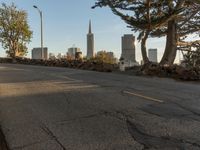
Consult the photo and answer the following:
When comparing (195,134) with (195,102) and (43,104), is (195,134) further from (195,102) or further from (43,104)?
(43,104)

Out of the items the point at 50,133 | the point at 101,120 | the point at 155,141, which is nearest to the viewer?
the point at 155,141

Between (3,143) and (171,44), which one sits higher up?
(171,44)

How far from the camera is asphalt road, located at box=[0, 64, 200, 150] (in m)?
6.76

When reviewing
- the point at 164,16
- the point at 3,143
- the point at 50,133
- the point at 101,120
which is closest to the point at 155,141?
the point at 101,120

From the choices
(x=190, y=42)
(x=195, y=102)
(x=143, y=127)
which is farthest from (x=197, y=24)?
(x=143, y=127)

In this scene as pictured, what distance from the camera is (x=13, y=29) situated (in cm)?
5062

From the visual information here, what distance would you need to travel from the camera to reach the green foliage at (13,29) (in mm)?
50500

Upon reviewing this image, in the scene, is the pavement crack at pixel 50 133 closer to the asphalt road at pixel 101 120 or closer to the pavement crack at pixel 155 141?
the asphalt road at pixel 101 120

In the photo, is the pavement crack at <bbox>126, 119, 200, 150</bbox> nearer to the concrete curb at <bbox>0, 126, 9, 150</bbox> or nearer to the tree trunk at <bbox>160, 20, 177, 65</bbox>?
the concrete curb at <bbox>0, 126, 9, 150</bbox>

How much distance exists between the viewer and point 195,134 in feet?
24.0

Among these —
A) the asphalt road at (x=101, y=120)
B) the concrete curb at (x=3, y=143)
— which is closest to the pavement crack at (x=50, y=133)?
the asphalt road at (x=101, y=120)

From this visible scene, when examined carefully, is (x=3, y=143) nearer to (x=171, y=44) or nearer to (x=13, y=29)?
(x=171, y=44)

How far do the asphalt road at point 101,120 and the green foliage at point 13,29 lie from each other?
38.9 metres

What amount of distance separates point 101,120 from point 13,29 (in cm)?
4426
